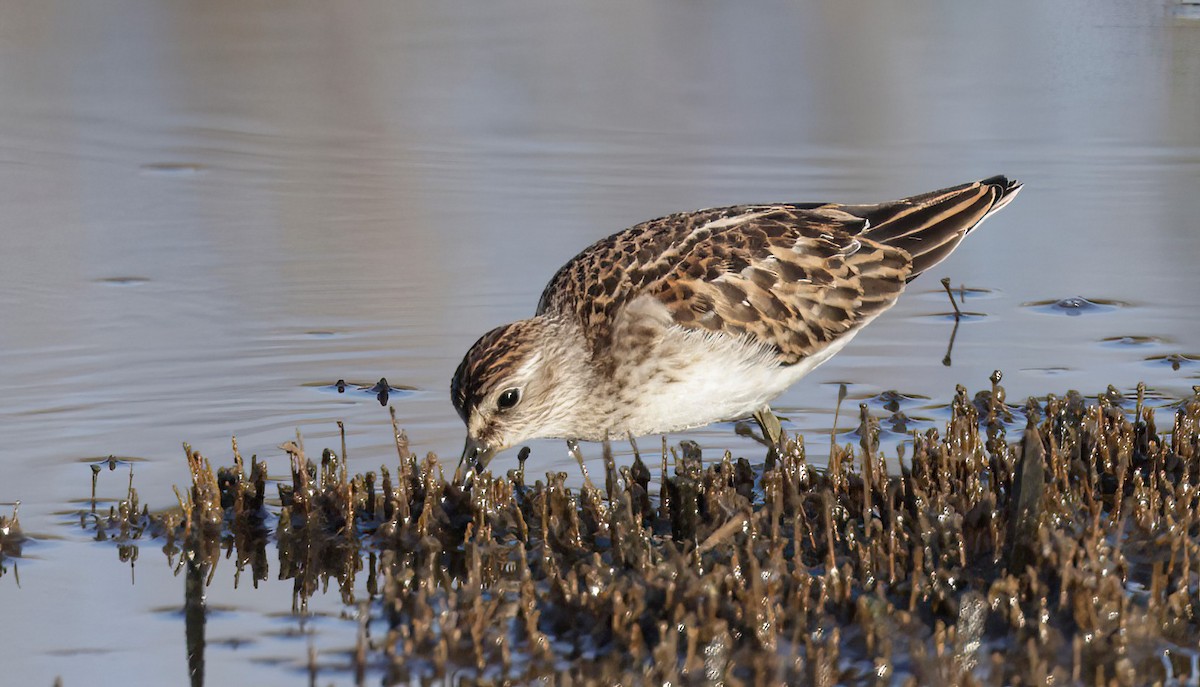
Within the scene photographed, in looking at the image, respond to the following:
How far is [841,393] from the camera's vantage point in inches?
260

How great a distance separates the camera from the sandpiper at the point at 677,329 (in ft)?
22.4

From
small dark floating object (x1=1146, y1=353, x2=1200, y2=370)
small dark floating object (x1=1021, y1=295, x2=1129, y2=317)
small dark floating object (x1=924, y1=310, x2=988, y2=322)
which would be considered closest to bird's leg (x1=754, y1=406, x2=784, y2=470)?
small dark floating object (x1=924, y1=310, x2=988, y2=322)

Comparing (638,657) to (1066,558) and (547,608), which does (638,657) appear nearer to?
(547,608)

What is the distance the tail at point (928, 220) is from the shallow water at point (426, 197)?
2.30 feet

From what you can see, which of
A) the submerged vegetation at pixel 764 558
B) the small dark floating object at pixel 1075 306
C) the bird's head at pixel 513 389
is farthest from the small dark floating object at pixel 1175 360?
the bird's head at pixel 513 389

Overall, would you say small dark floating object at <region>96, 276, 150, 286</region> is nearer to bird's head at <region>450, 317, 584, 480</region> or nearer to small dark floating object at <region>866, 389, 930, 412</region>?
bird's head at <region>450, 317, 584, 480</region>

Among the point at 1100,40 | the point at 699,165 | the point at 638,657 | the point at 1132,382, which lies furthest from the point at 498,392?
the point at 1100,40

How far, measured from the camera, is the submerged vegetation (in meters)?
5.00

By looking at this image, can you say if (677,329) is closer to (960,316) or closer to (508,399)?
(508,399)

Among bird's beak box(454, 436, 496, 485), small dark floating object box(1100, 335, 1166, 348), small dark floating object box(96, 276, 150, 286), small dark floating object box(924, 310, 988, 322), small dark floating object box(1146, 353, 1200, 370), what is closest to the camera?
bird's beak box(454, 436, 496, 485)

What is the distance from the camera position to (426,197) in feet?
37.1

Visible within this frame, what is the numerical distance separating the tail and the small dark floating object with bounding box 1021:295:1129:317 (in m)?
1.37

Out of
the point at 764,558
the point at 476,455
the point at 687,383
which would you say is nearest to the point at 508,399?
the point at 476,455

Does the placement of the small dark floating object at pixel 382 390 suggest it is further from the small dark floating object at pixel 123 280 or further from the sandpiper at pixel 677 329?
the small dark floating object at pixel 123 280
